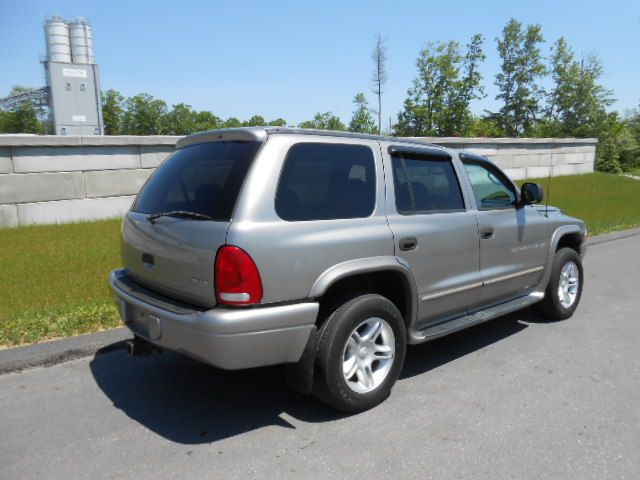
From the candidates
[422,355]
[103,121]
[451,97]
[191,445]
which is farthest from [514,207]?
[103,121]

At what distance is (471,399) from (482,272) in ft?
3.66

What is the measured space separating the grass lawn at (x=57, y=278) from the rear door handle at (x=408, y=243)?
292cm

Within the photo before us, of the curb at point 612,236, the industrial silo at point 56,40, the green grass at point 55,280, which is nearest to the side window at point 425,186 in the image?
the green grass at point 55,280

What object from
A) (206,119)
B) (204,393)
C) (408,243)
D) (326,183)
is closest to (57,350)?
(204,393)

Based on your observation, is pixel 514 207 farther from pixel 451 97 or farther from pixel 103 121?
pixel 103 121

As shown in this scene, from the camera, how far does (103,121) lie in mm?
66812

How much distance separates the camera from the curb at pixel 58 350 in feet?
12.8

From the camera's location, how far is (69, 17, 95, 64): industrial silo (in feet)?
207

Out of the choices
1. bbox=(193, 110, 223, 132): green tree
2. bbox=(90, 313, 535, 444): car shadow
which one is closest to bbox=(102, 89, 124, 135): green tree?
bbox=(193, 110, 223, 132): green tree

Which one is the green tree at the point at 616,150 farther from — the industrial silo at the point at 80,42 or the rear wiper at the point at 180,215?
the industrial silo at the point at 80,42

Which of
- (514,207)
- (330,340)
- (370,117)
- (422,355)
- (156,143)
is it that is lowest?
(422,355)

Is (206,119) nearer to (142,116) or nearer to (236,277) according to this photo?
(142,116)

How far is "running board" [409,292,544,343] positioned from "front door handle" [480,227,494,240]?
0.63 metres

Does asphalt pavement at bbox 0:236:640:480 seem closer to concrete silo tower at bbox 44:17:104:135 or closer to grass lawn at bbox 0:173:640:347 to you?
grass lawn at bbox 0:173:640:347
